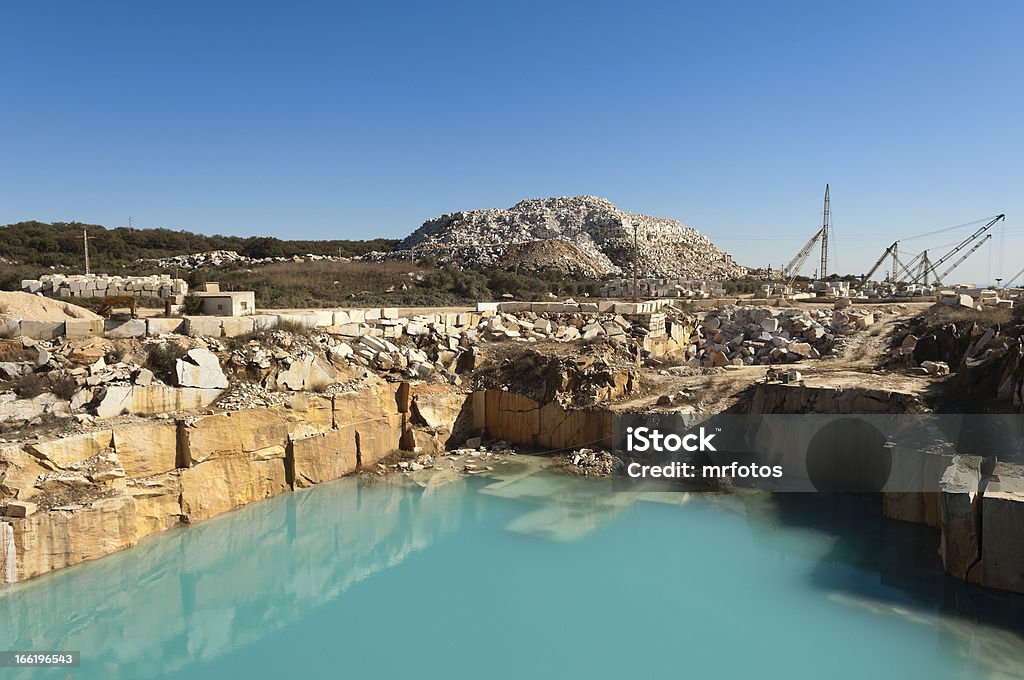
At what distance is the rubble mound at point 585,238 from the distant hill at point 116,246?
323 inches

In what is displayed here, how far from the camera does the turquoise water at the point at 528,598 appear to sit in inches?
295

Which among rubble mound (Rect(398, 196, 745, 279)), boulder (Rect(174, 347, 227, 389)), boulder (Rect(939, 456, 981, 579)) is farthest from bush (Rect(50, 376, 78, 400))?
rubble mound (Rect(398, 196, 745, 279))

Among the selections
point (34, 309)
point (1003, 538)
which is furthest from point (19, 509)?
point (1003, 538)

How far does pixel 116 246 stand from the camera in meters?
37.4

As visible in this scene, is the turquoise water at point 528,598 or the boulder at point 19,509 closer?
the turquoise water at point 528,598

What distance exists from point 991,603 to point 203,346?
538 inches

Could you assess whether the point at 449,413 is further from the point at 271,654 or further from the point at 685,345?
the point at 685,345

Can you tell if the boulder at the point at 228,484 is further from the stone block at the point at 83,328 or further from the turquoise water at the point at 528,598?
the stone block at the point at 83,328

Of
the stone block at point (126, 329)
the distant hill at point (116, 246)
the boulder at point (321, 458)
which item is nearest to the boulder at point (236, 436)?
the boulder at point (321, 458)

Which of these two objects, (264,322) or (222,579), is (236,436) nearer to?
(222,579)

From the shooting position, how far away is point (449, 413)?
1525 cm

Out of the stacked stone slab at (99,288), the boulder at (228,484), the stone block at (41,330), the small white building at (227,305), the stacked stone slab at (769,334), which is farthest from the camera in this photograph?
the stacked stone slab at (99,288)

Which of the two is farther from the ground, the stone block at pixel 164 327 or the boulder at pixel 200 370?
the stone block at pixel 164 327

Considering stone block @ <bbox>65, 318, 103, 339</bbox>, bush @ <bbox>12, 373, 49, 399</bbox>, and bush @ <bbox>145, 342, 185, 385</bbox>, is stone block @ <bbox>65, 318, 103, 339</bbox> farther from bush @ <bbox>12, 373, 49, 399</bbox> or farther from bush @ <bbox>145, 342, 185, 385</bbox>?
bush @ <bbox>12, 373, 49, 399</bbox>
